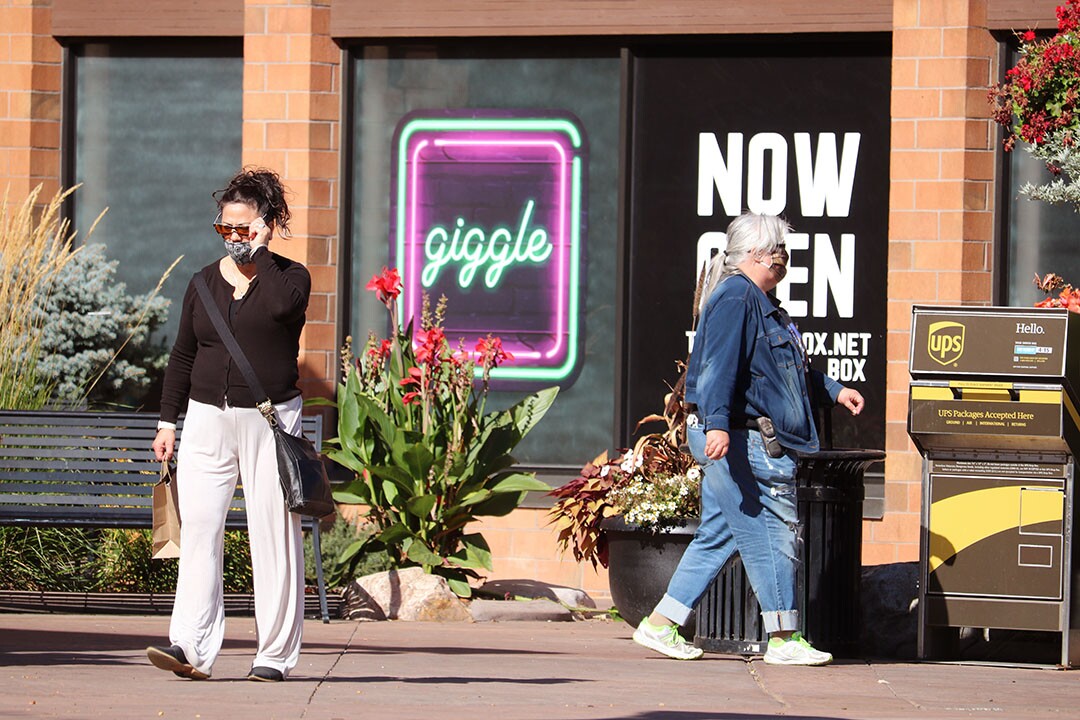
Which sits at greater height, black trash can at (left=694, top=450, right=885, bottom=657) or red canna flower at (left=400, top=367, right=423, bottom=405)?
red canna flower at (left=400, top=367, right=423, bottom=405)

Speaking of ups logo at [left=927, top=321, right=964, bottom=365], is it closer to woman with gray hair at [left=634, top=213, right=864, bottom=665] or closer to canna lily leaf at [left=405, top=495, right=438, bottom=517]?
woman with gray hair at [left=634, top=213, right=864, bottom=665]

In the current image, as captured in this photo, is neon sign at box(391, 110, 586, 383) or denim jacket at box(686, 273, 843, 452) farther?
neon sign at box(391, 110, 586, 383)

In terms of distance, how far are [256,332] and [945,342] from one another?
10.6 ft

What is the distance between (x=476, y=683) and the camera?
7098 millimetres

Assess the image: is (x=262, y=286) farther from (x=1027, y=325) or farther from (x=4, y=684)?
(x=1027, y=325)

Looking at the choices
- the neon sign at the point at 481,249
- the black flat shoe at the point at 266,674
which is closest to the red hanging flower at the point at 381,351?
the neon sign at the point at 481,249

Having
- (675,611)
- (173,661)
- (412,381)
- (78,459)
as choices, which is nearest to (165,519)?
(173,661)

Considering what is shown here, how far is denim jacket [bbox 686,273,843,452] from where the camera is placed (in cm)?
773

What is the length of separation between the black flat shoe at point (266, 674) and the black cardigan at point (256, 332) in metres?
0.98

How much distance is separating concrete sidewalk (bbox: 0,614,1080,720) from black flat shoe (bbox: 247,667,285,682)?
0.10 feet

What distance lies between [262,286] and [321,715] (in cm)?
164

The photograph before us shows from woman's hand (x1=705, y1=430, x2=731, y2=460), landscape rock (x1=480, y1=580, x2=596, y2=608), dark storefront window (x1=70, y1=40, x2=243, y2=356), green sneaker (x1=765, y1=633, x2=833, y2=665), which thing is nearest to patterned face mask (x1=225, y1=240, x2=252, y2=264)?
woman's hand (x1=705, y1=430, x2=731, y2=460)

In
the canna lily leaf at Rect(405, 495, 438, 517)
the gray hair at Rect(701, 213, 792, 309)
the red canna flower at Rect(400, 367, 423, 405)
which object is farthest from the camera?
the red canna flower at Rect(400, 367, 423, 405)

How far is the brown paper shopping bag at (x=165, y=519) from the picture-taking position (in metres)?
7.09
